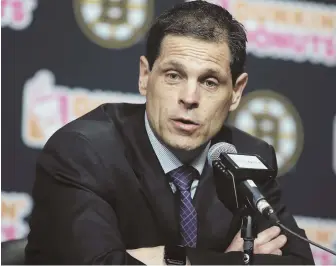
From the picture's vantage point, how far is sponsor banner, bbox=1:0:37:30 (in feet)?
9.17

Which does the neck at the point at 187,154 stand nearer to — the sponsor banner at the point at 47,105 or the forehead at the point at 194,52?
the forehead at the point at 194,52

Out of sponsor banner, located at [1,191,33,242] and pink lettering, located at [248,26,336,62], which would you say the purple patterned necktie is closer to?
sponsor banner, located at [1,191,33,242]

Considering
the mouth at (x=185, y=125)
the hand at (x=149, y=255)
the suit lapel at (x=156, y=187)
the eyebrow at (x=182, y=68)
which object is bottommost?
the hand at (x=149, y=255)

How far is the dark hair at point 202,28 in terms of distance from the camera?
93.9 inches

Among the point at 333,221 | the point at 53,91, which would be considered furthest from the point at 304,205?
the point at 53,91

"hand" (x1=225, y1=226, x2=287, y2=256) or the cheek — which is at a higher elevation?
the cheek

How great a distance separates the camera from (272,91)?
3158mm

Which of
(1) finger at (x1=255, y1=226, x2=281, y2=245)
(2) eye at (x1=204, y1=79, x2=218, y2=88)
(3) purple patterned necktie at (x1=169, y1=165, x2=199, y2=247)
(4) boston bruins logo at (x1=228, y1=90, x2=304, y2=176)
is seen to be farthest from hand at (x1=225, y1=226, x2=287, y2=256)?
(4) boston bruins logo at (x1=228, y1=90, x2=304, y2=176)

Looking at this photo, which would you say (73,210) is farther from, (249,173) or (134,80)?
(134,80)

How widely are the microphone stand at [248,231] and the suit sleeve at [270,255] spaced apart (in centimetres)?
2

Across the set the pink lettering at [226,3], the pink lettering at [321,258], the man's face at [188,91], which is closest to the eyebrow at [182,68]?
the man's face at [188,91]

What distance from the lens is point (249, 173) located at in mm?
1695

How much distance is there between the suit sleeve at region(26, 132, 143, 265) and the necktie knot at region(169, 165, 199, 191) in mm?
273

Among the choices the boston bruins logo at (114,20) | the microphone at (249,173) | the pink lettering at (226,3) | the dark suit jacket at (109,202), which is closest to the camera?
the microphone at (249,173)
